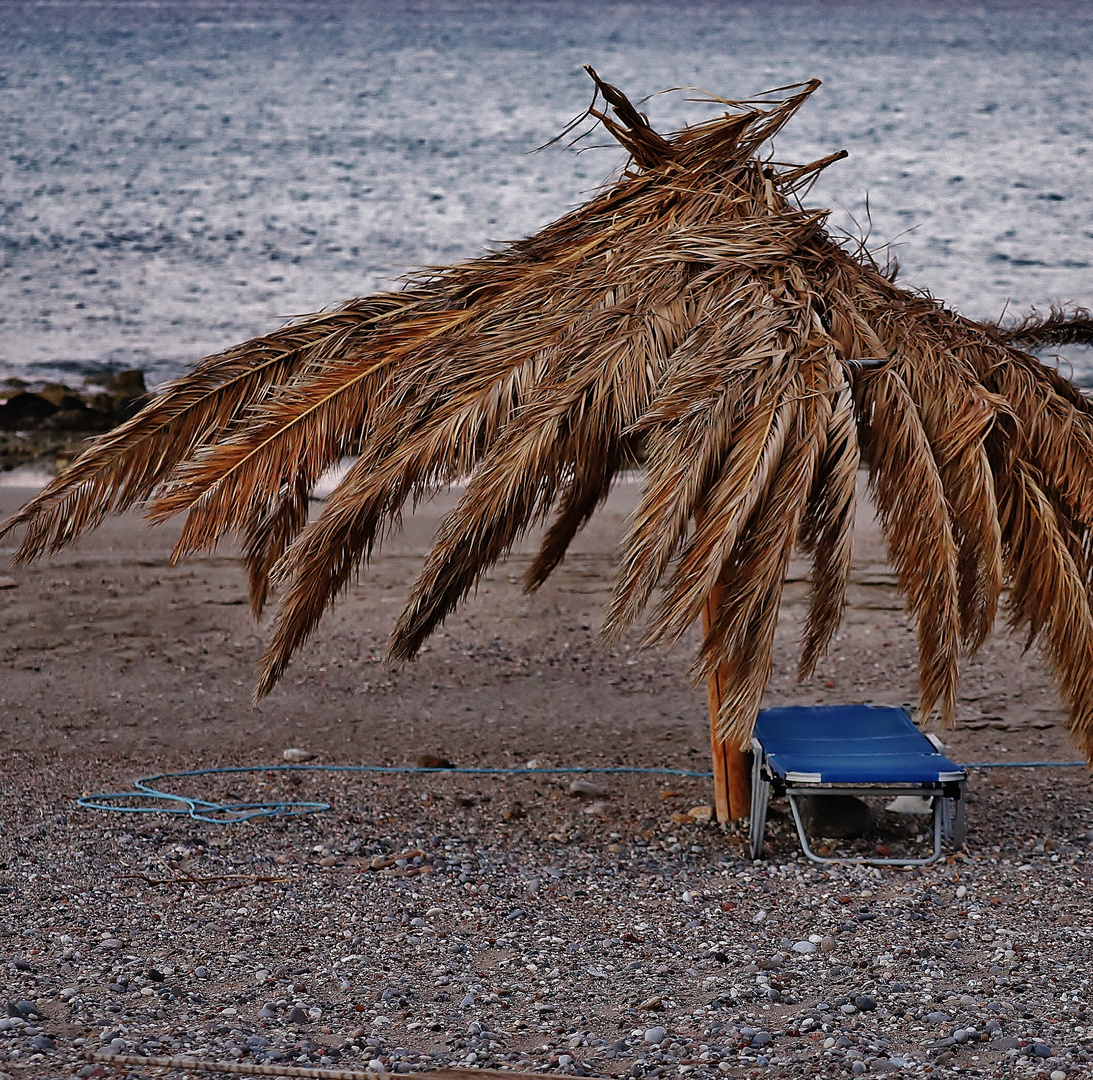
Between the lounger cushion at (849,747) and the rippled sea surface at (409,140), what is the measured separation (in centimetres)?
811

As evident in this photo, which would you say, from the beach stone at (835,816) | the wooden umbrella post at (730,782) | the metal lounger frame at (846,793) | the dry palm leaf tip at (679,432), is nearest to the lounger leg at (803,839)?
the metal lounger frame at (846,793)

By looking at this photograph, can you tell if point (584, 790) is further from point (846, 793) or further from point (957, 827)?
point (957, 827)

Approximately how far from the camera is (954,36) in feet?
159

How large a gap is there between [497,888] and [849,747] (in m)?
1.62

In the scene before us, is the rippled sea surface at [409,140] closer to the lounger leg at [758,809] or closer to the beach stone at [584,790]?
the beach stone at [584,790]

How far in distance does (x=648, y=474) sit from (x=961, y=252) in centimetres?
2239

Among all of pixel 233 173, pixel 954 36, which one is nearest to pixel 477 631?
pixel 233 173

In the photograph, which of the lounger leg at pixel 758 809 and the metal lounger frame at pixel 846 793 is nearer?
the metal lounger frame at pixel 846 793

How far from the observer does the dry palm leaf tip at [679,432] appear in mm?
4676

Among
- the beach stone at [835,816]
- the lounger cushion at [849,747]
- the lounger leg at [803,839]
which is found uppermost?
the lounger cushion at [849,747]

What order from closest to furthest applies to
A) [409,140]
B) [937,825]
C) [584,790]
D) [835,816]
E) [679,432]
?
[679,432]
[937,825]
[835,816]
[584,790]
[409,140]

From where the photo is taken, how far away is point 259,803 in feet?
19.9

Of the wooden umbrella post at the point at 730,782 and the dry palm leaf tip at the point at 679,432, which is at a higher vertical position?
the dry palm leaf tip at the point at 679,432

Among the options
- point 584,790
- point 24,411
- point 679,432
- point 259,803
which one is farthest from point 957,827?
point 24,411
